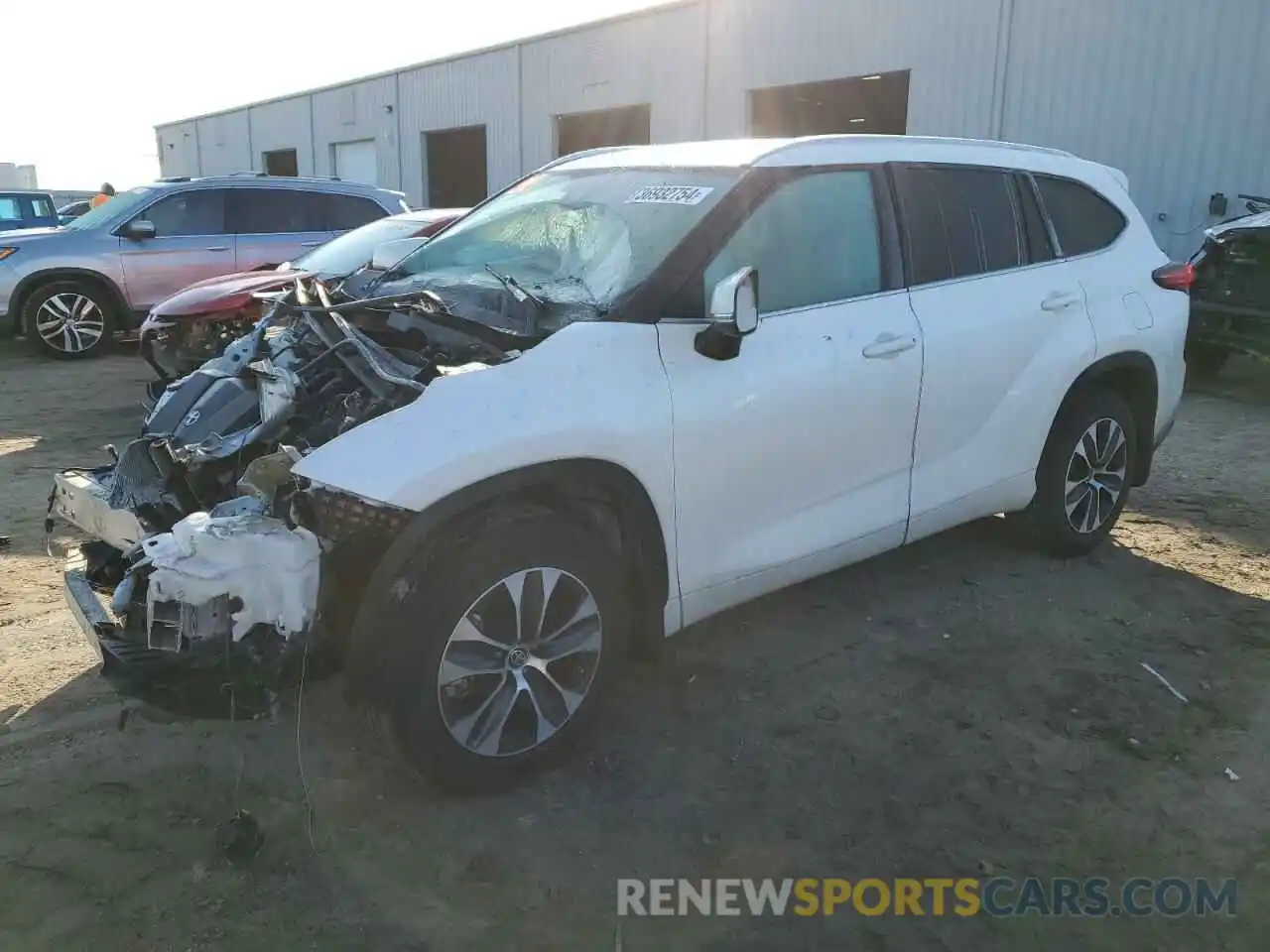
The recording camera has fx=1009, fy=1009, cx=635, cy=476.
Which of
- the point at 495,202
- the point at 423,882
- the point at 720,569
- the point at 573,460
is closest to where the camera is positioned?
the point at 423,882

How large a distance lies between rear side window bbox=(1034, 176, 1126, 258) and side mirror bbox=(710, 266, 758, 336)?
7.11ft

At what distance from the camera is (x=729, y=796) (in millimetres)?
3002

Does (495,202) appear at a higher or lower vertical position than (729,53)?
lower

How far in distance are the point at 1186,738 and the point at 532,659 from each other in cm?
220

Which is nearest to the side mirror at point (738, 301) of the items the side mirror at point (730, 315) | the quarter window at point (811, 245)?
the side mirror at point (730, 315)

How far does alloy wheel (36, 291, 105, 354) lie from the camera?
1028 cm

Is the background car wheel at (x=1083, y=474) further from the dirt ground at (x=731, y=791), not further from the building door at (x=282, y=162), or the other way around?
the building door at (x=282, y=162)

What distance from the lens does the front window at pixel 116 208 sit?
10406mm

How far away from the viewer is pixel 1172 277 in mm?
4785

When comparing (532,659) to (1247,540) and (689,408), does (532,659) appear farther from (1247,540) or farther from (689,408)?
(1247,540)

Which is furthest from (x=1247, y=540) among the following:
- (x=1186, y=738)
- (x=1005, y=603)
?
(x=1186, y=738)

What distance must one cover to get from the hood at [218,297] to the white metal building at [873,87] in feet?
31.3

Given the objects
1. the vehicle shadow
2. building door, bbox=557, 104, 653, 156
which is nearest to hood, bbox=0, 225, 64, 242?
the vehicle shadow

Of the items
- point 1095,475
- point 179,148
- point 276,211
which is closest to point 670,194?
point 1095,475
